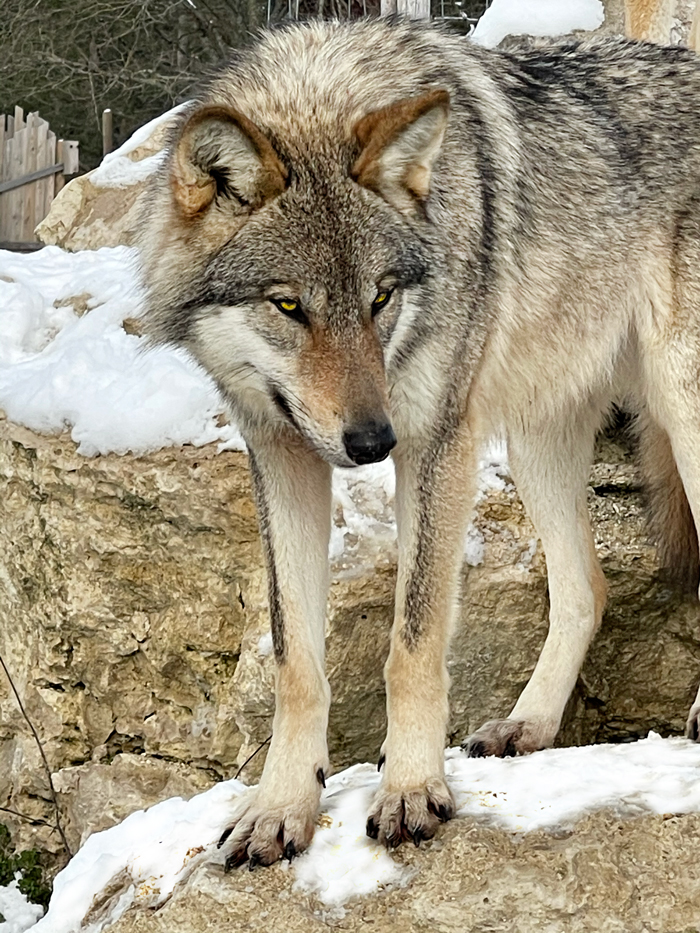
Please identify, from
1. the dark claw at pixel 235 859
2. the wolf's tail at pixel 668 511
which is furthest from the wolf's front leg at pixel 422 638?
the wolf's tail at pixel 668 511

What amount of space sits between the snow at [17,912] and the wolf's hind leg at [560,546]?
2.53 meters

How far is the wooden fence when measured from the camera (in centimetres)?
1223

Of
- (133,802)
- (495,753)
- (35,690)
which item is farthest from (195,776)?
(495,753)

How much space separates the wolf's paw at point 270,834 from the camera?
286 cm

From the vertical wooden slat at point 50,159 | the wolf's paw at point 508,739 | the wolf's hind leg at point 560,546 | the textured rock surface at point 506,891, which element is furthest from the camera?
the vertical wooden slat at point 50,159

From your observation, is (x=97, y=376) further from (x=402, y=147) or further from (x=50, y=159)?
(x=50, y=159)

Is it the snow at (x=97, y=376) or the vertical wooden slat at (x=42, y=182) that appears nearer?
the snow at (x=97, y=376)

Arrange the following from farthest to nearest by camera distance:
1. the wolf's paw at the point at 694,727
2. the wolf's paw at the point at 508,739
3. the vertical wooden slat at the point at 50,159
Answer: the vertical wooden slat at the point at 50,159 → the wolf's paw at the point at 508,739 → the wolf's paw at the point at 694,727

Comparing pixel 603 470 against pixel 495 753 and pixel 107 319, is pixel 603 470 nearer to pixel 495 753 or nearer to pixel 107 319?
pixel 495 753

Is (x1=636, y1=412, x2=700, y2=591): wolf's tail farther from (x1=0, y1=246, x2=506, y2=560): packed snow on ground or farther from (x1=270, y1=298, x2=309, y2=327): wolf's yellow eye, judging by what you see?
(x1=270, y1=298, x2=309, y2=327): wolf's yellow eye

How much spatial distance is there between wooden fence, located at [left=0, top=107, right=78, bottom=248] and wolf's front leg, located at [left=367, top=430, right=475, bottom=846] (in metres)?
10.1

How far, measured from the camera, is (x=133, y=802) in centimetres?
488

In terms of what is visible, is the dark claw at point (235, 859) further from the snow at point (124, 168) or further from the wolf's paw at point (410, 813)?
the snow at point (124, 168)

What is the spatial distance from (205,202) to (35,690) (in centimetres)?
299
